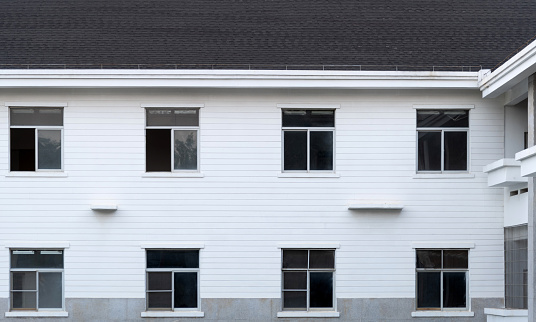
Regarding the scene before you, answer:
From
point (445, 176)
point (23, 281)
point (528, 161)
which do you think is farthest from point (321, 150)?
point (23, 281)

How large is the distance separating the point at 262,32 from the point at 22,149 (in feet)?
20.0

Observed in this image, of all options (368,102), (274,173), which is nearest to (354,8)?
(368,102)

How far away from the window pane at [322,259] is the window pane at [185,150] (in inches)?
122

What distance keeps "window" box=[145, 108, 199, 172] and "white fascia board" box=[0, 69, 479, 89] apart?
85 cm

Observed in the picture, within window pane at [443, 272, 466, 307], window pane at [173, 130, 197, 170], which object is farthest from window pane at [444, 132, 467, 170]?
window pane at [173, 130, 197, 170]

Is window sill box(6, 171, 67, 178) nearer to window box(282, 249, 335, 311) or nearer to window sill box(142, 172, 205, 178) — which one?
window sill box(142, 172, 205, 178)

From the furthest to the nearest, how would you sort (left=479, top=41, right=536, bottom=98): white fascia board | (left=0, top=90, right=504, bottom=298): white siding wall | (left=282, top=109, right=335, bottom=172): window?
(left=282, top=109, right=335, bottom=172): window
(left=0, top=90, right=504, bottom=298): white siding wall
(left=479, top=41, right=536, bottom=98): white fascia board

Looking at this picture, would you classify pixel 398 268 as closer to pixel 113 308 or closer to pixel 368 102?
pixel 368 102

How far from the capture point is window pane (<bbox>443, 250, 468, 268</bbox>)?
19.5 meters

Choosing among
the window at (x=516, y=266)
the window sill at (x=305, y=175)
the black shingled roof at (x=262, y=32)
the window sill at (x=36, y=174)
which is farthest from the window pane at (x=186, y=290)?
the window at (x=516, y=266)

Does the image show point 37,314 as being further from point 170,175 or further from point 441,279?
point 441,279

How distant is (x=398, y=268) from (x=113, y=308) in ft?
19.4

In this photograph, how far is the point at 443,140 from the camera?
64.8 ft

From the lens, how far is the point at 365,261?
19312mm
